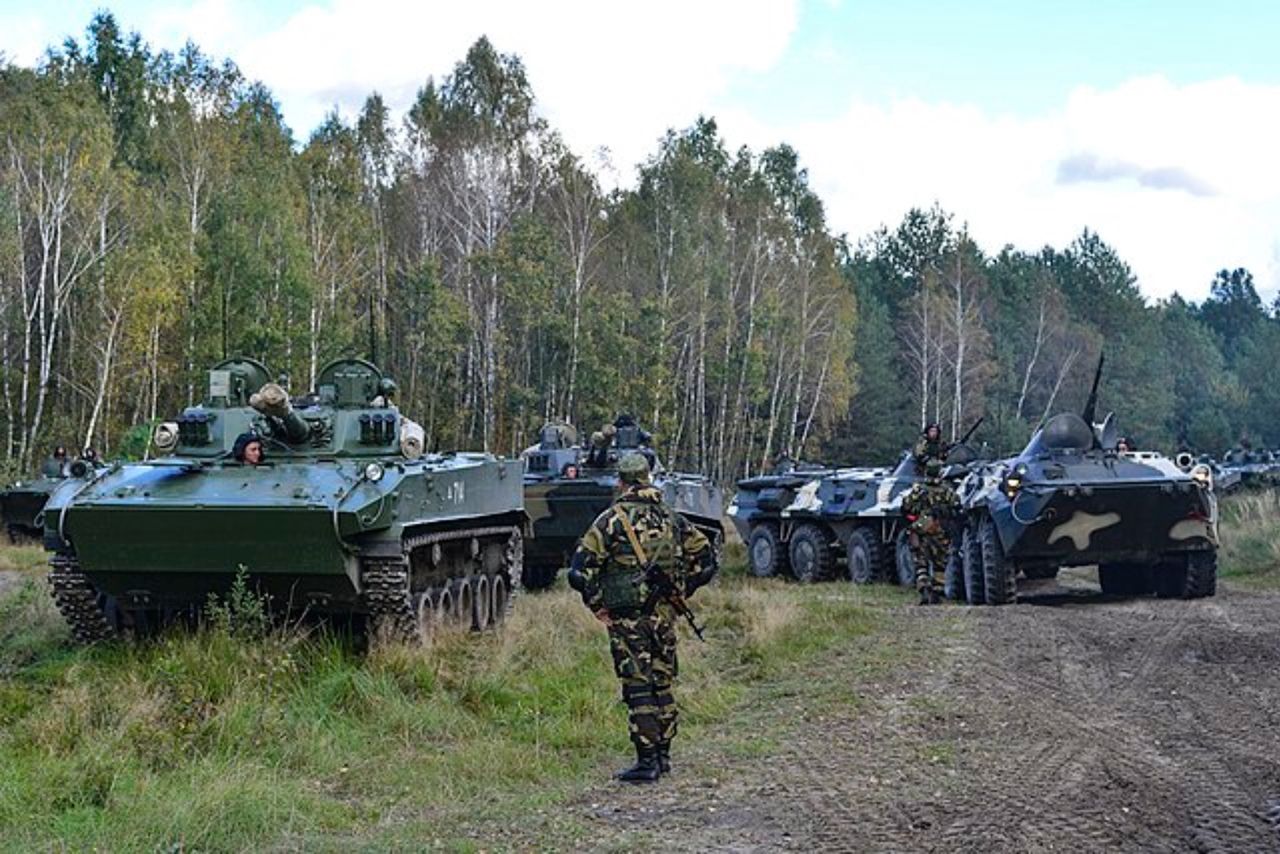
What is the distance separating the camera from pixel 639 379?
39594 mm

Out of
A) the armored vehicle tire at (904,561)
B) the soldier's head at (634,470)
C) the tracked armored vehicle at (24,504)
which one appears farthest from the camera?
the tracked armored vehicle at (24,504)

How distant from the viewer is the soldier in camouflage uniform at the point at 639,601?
309 inches

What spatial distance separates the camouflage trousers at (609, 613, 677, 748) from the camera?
25.6ft

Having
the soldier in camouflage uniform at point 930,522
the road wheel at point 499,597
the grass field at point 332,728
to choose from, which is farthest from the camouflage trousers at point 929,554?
the road wheel at point 499,597

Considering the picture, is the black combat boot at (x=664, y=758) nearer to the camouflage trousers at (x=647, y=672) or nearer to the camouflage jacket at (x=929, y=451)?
the camouflage trousers at (x=647, y=672)

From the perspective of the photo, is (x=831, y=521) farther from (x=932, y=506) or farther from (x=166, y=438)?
(x=166, y=438)

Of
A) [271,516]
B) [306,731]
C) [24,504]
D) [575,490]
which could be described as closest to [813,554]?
[575,490]

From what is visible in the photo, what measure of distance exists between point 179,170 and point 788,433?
19.7m

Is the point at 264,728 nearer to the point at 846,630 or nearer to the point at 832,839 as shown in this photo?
the point at 832,839

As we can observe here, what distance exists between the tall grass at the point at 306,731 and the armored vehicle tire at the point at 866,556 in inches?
335

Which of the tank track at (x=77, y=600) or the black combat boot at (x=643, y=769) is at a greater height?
the tank track at (x=77, y=600)

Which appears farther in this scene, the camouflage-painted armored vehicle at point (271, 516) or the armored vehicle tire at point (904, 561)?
the armored vehicle tire at point (904, 561)

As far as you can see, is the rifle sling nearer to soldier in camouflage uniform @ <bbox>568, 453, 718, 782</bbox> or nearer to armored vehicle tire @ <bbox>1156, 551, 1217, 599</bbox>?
soldier in camouflage uniform @ <bbox>568, 453, 718, 782</bbox>

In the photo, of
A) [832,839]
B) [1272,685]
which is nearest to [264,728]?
[832,839]
